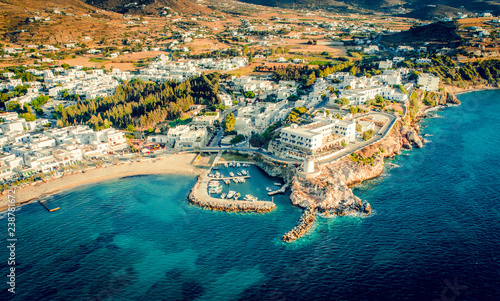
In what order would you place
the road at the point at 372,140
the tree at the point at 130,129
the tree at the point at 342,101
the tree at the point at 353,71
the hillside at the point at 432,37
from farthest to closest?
the hillside at the point at 432,37 → the tree at the point at 353,71 → the tree at the point at 342,101 → the tree at the point at 130,129 → the road at the point at 372,140

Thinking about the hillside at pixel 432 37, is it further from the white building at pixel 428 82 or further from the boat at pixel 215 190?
the boat at pixel 215 190

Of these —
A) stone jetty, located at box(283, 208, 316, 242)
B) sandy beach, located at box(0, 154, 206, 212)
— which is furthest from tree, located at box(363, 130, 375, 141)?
sandy beach, located at box(0, 154, 206, 212)

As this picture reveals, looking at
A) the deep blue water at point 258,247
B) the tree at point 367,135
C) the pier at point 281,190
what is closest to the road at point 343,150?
the tree at point 367,135

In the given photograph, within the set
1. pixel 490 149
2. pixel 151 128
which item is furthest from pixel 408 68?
pixel 151 128

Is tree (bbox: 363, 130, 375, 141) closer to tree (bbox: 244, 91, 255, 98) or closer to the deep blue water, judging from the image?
the deep blue water

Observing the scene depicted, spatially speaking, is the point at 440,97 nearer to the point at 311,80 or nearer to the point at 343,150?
the point at 311,80
